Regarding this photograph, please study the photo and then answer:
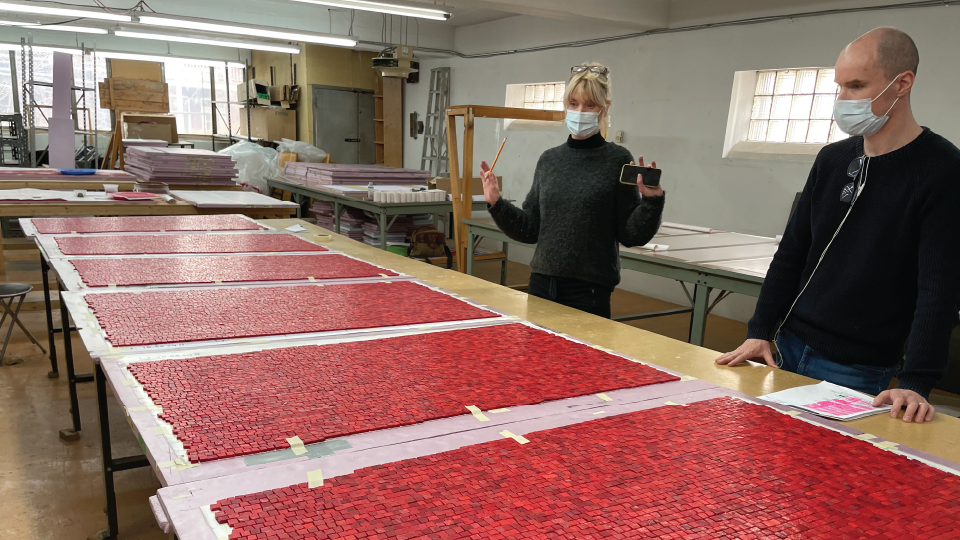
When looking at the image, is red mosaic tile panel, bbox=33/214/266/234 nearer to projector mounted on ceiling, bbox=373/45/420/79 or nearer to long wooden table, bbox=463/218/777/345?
long wooden table, bbox=463/218/777/345

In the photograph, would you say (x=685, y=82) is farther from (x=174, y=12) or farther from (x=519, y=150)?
(x=174, y=12)

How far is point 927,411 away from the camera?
1.26 metres

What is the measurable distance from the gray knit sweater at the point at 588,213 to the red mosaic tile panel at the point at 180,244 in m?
1.22

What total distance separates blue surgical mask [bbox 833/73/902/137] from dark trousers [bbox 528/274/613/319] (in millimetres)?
931

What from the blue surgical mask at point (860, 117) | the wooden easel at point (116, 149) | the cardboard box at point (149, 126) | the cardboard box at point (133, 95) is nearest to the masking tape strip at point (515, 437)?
the blue surgical mask at point (860, 117)

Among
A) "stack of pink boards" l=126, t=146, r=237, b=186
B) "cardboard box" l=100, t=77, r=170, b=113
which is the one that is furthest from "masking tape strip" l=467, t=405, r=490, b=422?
"cardboard box" l=100, t=77, r=170, b=113

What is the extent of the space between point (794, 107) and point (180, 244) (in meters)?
4.94

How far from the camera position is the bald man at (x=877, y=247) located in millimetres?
1329

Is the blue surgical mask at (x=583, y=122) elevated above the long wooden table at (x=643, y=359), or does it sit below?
above

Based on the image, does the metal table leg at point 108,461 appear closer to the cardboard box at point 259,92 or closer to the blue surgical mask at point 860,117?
the blue surgical mask at point 860,117

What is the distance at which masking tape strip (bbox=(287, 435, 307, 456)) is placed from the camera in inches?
39.6

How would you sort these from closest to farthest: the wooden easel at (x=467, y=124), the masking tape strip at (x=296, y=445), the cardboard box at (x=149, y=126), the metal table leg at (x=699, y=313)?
the masking tape strip at (x=296, y=445) < the metal table leg at (x=699, y=313) < the wooden easel at (x=467, y=124) < the cardboard box at (x=149, y=126)

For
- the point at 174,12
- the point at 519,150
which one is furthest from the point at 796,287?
the point at 174,12

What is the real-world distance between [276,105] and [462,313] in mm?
9804
